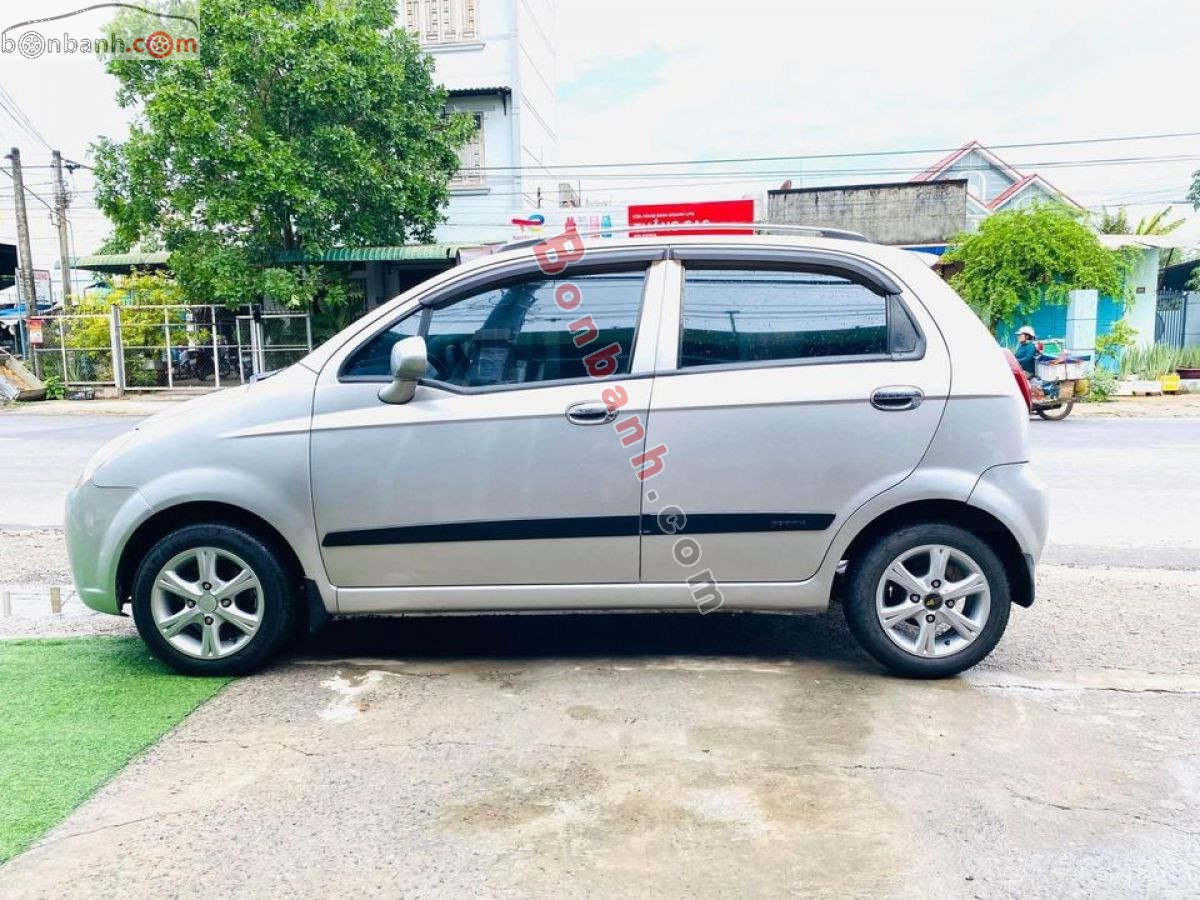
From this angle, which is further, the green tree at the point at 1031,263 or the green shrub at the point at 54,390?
the green shrub at the point at 54,390

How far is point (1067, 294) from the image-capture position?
728 inches

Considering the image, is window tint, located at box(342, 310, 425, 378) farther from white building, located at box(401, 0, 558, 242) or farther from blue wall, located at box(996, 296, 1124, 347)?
white building, located at box(401, 0, 558, 242)

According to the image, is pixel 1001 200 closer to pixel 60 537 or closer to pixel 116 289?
pixel 116 289

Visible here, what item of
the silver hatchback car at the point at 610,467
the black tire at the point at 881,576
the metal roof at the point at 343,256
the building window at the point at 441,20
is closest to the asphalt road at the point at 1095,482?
the black tire at the point at 881,576

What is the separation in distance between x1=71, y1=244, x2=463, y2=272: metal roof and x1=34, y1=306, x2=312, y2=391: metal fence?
1.38 metres

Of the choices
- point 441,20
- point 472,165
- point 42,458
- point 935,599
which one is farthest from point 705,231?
point 441,20

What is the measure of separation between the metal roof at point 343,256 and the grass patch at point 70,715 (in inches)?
650

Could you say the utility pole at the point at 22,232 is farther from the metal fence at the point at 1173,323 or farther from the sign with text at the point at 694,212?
the metal fence at the point at 1173,323

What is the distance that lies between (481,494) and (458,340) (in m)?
0.68

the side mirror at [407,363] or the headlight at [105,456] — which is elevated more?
the side mirror at [407,363]

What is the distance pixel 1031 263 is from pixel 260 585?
17.9 metres

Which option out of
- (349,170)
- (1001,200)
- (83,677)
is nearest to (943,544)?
(83,677)

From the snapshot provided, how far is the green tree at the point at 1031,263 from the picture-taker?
18.1 meters

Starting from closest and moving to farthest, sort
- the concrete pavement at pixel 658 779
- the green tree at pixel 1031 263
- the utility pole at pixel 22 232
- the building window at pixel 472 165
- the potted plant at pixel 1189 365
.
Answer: the concrete pavement at pixel 658 779
the green tree at pixel 1031 263
the potted plant at pixel 1189 365
the utility pole at pixel 22 232
the building window at pixel 472 165
